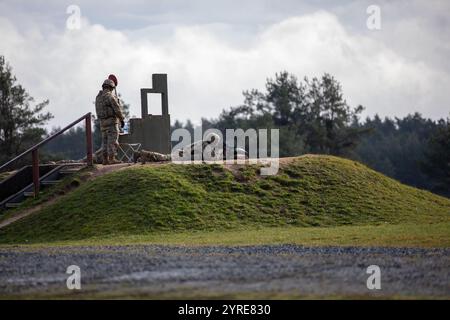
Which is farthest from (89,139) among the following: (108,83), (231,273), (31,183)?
(231,273)

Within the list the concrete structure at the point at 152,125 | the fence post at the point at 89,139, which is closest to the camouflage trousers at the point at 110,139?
the fence post at the point at 89,139

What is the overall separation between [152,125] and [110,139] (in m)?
1.99

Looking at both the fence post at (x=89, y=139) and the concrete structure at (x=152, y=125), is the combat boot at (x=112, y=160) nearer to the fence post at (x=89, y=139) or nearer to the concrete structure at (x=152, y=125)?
the concrete structure at (x=152, y=125)

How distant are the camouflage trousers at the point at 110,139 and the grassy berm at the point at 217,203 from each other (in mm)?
1379

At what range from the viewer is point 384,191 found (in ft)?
111

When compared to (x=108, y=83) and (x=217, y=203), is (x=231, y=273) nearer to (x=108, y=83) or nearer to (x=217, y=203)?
(x=217, y=203)

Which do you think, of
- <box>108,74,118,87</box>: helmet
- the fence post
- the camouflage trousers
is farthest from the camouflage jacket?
<box>108,74,118,87</box>: helmet

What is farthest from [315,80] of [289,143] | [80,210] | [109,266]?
[109,266]

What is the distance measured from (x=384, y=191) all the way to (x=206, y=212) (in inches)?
334

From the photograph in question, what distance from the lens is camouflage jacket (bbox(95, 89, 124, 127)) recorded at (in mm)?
31609

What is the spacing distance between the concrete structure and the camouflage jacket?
Answer: 1.73 m

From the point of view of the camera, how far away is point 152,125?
33781mm
